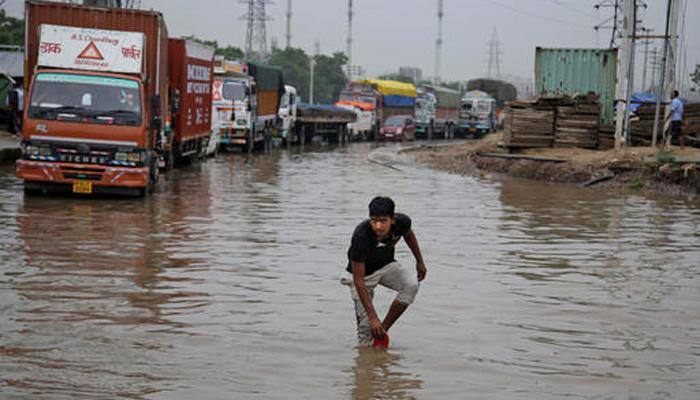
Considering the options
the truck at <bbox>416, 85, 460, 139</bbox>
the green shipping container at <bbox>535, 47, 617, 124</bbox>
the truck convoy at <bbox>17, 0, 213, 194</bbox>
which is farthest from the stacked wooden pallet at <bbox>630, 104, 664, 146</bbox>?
the truck at <bbox>416, 85, 460, 139</bbox>

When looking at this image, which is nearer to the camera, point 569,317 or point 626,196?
point 569,317

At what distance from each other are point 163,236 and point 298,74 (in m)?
92.9

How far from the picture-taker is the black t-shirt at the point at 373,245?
7.37m

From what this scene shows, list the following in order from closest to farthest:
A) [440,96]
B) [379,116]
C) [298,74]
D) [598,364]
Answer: [598,364] < [379,116] < [440,96] < [298,74]

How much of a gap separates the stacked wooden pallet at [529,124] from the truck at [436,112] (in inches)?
1435

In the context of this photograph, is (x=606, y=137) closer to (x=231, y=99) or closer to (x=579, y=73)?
(x=579, y=73)

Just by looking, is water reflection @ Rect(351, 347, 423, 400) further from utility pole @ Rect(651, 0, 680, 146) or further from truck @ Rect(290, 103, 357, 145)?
truck @ Rect(290, 103, 357, 145)

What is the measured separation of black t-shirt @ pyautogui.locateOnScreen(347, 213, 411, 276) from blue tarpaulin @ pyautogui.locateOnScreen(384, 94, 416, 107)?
5490 centimetres

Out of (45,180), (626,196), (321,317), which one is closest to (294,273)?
(321,317)

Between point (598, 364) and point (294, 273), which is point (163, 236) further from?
point (598, 364)

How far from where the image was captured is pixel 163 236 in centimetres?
1427

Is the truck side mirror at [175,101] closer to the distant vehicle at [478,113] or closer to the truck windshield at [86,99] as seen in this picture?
the truck windshield at [86,99]

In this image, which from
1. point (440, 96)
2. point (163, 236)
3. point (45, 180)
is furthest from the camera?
point (440, 96)

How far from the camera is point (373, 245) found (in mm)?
7508
